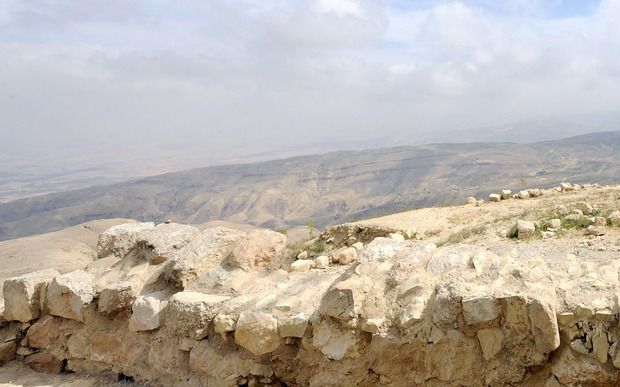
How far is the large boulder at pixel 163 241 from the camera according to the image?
21.8 feet

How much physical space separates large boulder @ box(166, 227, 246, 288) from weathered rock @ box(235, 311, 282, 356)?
4.47ft

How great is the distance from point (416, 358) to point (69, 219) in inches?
5816

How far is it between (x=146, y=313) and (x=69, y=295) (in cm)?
134

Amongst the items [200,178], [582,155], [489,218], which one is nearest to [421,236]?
[489,218]

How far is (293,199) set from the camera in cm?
14662

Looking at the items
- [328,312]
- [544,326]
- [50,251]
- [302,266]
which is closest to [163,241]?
[302,266]

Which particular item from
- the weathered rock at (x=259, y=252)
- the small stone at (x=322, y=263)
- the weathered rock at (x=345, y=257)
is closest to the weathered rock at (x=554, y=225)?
the weathered rock at (x=345, y=257)

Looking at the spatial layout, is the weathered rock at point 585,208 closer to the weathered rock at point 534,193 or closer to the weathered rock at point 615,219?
the weathered rock at point 615,219

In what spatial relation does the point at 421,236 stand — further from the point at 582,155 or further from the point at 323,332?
the point at 582,155

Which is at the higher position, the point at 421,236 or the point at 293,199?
the point at 421,236

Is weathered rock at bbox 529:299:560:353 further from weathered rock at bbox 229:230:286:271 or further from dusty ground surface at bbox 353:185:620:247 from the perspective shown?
dusty ground surface at bbox 353:185:620:247

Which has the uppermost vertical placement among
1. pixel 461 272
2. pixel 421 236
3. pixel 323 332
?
pixel 461 272

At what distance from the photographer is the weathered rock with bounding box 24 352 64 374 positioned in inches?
241

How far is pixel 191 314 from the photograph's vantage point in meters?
5.19
